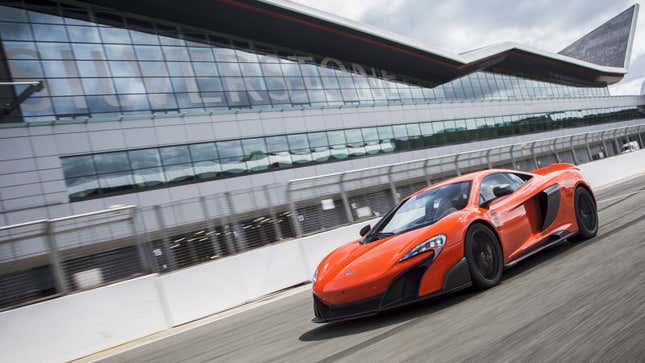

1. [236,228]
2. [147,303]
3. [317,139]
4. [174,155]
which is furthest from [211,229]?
[317,139]

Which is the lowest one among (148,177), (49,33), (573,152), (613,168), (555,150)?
(613,168)

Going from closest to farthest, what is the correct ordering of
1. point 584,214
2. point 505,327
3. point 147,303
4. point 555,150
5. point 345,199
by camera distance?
1. point 505,327
2. point 584,214
3. point 147,303
4. point 345,199
5. point 555,150

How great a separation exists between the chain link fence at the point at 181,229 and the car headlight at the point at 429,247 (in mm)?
5465

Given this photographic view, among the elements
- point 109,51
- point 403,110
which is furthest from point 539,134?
point 109,51

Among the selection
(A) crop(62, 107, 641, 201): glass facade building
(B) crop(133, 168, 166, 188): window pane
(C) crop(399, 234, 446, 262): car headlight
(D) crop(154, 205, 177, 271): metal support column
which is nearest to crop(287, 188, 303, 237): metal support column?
(D) crop(154, 205, 177, 271): metal support column

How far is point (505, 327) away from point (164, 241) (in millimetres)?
7210

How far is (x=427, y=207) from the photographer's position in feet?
19.2

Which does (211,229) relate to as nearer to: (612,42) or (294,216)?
(294,216)

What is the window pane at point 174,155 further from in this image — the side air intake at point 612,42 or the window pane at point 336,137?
the side air intake at point 612,42

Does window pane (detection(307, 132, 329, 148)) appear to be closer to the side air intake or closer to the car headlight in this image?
the car headlight

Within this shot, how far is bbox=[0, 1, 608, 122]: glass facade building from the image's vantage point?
25.9 m

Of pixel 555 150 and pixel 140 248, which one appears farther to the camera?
pixel 555 150

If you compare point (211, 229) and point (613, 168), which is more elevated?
point (211, 229)

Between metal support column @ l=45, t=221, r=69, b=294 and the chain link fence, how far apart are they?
0.04ft
